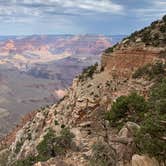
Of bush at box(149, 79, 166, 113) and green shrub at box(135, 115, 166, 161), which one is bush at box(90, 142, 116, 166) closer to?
green shrub at box(135, 115, 166, 161)

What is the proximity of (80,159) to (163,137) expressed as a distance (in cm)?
672

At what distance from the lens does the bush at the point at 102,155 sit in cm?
2957

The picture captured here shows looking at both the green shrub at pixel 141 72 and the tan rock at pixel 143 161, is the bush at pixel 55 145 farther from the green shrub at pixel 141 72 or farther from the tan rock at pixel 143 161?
the green shrub at pixel 141 72

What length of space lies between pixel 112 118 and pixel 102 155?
12578 millimetres

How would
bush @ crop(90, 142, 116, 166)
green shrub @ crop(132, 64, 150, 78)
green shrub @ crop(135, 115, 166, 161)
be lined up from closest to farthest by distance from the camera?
1. green shrub @ crop(135, 115, 166, 161)
2. bush @ crop(90, 142, 116, 166)
3. green shrub @ crop(132, 64, 150, 78)

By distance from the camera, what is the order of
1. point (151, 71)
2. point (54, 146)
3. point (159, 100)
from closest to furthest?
point (159, 100) < point (54, 146) < point (151, 71)

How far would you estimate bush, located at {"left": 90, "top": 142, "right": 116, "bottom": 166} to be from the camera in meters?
29.6

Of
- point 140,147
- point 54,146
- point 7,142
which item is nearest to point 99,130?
point 54,146

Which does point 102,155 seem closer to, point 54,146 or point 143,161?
point 143,161

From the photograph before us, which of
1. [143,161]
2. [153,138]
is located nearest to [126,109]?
[153,138]

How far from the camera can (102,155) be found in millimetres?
30547

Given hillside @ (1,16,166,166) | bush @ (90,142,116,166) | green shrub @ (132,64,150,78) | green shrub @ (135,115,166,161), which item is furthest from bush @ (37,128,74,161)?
green shrub @ (132,64,150,78)

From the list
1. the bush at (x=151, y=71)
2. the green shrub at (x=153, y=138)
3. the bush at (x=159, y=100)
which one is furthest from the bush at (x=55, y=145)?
the bush at (x=151, y=71)

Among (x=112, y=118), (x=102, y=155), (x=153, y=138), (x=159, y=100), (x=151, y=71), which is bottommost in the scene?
(x=112, y=118)
